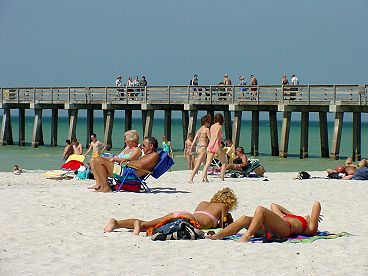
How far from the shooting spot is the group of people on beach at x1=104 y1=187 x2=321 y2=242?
26.4ft

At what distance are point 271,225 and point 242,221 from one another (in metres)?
0.27

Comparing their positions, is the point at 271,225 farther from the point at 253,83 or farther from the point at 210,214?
the point at 253,83

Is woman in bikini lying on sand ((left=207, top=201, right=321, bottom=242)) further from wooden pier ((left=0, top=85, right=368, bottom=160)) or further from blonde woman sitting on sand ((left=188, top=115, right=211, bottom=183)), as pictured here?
wooden pier ((left=0, top=85, right=368, bottom=160))

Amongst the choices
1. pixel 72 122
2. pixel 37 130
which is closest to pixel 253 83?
pixel 72 122

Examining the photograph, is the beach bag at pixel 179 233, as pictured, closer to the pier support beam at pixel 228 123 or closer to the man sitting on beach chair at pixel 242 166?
the man sitting on beach chair at pixel 242 166

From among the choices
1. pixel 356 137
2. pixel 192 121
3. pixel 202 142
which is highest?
pixel 202 142

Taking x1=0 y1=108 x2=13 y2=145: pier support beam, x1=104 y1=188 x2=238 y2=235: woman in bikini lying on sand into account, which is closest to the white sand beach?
x1=104 y1=188 x2=238 y2=235: woman in bikini lying on sand

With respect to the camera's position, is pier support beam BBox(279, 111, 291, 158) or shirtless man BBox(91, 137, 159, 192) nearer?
shirtless man BBox(91, 137, 159, 192)

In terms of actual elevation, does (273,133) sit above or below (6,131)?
above

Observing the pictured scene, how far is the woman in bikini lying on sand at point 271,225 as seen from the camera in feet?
26.3

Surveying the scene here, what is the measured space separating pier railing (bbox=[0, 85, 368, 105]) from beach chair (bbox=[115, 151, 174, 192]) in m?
15.7

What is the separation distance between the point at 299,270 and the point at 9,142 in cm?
3433

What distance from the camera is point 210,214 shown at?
8.60 meters

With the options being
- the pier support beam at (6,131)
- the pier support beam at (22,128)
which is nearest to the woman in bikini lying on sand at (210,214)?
the pier support beam at (22,128)
